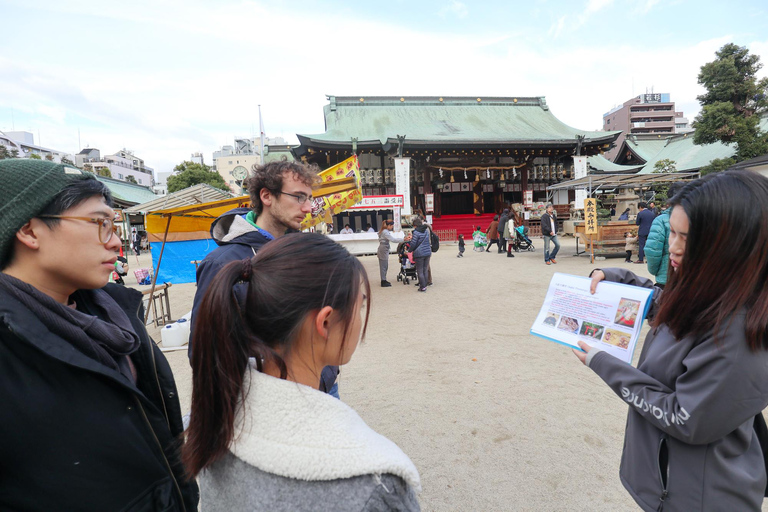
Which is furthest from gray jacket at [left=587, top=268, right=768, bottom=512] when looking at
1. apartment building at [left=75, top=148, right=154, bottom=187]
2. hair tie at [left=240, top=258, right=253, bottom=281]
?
apartment building at [left=75, top=148, right=154, bottom=187]

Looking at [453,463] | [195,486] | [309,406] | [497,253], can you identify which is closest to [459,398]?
[453,463]

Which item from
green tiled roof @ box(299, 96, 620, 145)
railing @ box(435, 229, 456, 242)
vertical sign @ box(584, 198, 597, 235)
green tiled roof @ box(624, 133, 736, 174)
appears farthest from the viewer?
green tiled roof @ box(624, 133, 736, 174)

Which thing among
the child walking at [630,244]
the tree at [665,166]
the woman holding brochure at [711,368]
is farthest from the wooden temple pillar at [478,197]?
the woman holding brochure at [711,368]

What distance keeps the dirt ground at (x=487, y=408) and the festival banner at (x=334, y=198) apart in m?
1.96

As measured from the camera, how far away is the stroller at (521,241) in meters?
14.1

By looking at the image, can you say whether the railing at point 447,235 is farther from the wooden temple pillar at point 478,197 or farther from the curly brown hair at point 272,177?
the curly brown hair at point 272,177

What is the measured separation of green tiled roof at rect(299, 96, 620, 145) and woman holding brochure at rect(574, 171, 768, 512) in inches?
701

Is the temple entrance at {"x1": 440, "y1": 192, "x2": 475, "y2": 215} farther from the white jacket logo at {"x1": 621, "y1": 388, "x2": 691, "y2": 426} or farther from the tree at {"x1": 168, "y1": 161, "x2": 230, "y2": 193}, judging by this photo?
the white jacket logo at {"x1": 621, "y1": 388, "x2": 691, "y2": 426}

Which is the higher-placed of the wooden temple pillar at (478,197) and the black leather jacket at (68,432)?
the wooden temple pillar at (478,197)

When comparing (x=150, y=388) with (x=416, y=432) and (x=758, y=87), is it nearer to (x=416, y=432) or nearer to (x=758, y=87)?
(x=416, y=432)

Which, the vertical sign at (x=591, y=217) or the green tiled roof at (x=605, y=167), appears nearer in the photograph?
the vertical sign at (x=591, y=217)

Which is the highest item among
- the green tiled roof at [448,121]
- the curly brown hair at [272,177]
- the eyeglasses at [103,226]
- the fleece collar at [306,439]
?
the green tiled roof at [448,121]

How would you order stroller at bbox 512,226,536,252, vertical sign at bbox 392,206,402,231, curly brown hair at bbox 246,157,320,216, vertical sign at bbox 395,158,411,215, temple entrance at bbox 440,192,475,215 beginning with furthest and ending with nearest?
temple entrance at bbox 440,192,475,215 < vertical sign at bbox 395,158,411,215 < vertical sign at bbox 392,206,402,231 < stroller at bbox 512,226,536,252 < curly brown hair at bbox 246,157,320,216

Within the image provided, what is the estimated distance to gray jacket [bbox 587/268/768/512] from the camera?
42.0 inches
